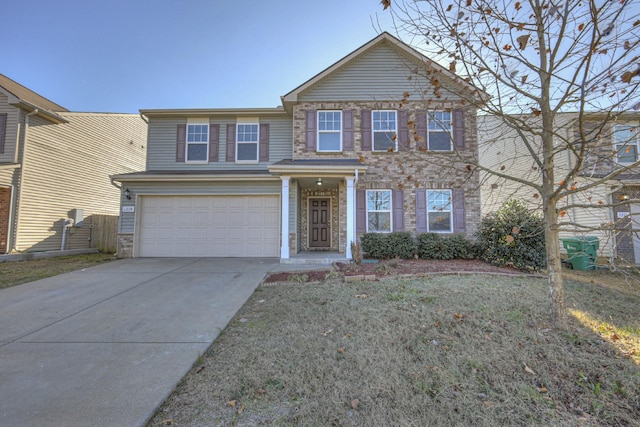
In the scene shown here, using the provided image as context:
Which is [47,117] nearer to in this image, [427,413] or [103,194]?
[103,194]

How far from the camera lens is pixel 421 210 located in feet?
32.0

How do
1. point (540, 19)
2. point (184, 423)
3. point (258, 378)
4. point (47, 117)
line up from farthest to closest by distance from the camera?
point (47, 117)
point (540, 19)
point (258, 378)
point (184, 423)

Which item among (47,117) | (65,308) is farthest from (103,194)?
(65,308)

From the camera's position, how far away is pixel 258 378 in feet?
8.36

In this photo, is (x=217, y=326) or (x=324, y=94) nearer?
(x=217, y=326)

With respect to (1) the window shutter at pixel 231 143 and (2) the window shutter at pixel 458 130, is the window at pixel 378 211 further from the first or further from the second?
(1) the window shutter at pixel 231 143

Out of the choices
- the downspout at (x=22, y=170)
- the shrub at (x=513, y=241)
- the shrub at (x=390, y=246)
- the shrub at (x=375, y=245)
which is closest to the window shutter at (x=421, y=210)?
the shrub at (x=390, y=246)

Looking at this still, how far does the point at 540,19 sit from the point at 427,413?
13.7ft

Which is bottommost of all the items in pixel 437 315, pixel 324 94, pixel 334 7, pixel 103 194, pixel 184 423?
pixel 184 423

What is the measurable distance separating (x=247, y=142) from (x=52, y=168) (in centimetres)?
806

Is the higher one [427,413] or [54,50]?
[54,50]

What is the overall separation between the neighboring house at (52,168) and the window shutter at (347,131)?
37.0ft

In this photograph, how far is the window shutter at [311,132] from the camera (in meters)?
10.1

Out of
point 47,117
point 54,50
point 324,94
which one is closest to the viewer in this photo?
point 324,94
